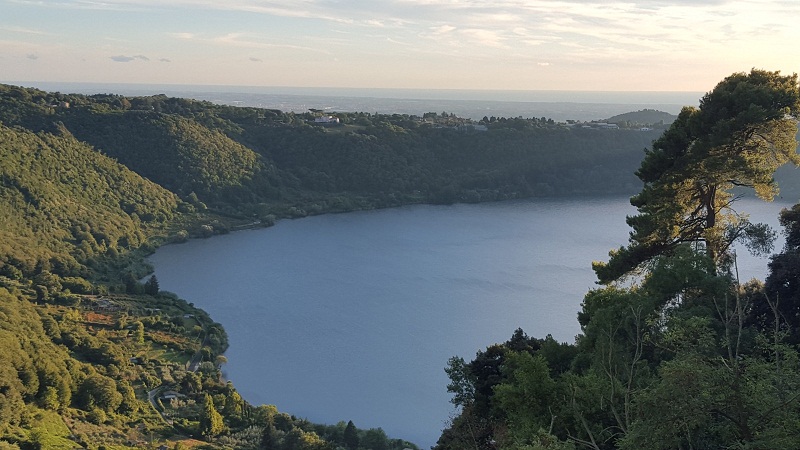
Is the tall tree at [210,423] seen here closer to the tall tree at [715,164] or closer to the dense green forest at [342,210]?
the dense green forest at [342,210]

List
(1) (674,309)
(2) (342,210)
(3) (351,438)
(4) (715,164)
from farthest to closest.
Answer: (2) (342,210), (3) (351,438), (4) (715,164), (1) (674,309)

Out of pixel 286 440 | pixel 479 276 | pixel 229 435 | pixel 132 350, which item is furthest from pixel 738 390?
pixel 479 276

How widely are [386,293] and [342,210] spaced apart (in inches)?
791

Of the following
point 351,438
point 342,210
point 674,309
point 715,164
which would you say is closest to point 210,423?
point 351,438

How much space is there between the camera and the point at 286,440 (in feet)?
50.6

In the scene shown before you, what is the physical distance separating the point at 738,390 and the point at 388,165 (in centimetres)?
5143

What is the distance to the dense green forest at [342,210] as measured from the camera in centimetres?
601

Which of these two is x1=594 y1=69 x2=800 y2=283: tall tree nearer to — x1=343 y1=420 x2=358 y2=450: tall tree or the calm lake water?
x1=343 y1=420 x2=358 y2=450: tall tree

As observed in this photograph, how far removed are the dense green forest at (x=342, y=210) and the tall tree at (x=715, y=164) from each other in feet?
0.12

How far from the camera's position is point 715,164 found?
10.7 metres

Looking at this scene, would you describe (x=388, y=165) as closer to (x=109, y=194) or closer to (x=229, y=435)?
(x=109, y=194)

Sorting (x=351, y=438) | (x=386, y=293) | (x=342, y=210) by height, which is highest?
(x=342, y=210)

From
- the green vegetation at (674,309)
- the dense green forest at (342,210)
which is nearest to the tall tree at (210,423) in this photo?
the dense green forest at (342,210)

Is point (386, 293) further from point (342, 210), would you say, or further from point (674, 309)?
point (674, 309)
